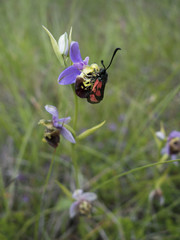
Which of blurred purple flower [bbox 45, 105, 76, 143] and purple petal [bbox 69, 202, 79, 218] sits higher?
blurred purple flower [bbox 45, 105, 76, 143]

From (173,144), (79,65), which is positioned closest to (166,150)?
(173,144)

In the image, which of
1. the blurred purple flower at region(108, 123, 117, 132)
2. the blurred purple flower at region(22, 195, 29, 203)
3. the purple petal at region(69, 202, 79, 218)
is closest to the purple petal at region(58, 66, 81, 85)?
the purple petal at region(69, 202, 79, 218)

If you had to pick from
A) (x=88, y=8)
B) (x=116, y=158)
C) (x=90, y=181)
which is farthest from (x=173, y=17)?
(x=90, y=181)

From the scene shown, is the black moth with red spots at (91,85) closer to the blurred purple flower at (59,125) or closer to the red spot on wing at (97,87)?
the red spot on wing at (97,87)

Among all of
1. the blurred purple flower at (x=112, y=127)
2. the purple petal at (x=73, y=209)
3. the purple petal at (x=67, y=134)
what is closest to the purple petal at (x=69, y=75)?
the purple petal at (x=67, y=134)

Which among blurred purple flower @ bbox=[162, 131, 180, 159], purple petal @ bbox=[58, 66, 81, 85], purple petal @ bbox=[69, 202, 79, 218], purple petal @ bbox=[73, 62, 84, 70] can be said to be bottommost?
purple petal @ bbox=[69, 202, 79, 218]

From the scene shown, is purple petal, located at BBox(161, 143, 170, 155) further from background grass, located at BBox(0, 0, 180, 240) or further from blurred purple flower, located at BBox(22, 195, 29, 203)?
blurred purple flower, located at BBox(22, 195, 29, 203)

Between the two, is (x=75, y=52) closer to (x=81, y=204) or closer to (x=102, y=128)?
(x=81, y=204)
